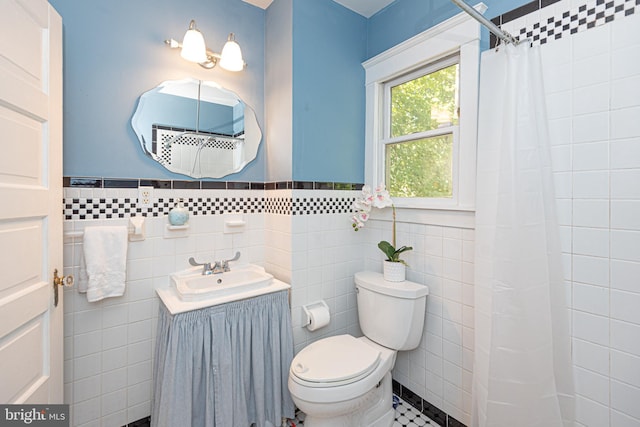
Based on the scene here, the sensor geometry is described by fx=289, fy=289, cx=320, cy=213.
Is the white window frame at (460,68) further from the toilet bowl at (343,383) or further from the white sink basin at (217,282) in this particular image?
the white sink basin at (217,282)

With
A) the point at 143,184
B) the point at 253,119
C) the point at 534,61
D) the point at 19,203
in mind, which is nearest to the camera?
the point at 19,203

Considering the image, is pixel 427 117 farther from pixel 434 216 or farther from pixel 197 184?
pixel 197 184

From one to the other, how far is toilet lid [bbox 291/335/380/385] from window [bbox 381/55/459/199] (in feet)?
3.28

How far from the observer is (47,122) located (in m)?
1.13

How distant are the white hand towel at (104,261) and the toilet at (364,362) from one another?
986 mm

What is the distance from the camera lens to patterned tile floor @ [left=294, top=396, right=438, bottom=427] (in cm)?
171

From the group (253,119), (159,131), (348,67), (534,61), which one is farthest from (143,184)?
(534,61)

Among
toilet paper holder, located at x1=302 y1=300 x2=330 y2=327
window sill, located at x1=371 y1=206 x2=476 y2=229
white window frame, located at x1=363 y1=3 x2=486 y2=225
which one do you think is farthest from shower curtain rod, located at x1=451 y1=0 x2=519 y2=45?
toilet paper holder, located at x1=302 y1=300 x2=330 y2=327

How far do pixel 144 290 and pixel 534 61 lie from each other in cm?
221

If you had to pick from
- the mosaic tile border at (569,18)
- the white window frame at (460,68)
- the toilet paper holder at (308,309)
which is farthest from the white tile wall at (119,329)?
the mosaic tile border at (569,18)

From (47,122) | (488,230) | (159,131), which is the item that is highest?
(159,131)

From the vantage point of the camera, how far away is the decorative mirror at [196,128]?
1610 mm

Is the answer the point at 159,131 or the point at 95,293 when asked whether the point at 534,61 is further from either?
the point at 95,293

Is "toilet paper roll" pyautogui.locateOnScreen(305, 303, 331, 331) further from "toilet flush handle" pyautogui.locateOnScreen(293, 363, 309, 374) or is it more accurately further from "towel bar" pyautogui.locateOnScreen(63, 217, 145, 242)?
"towel bar" pyautogui.locateOnScreen(63, 217, 145, 242)
